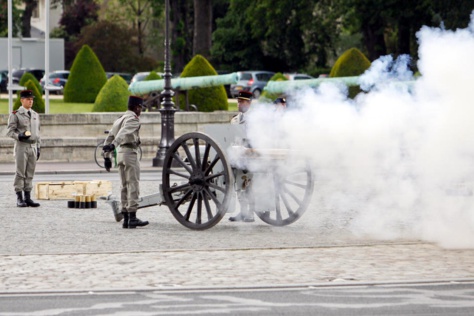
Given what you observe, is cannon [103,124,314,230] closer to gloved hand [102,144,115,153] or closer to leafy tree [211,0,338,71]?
gloved hand [102,144,115,153]

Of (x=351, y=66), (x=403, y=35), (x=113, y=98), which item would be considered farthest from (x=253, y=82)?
(x=113, y=98)

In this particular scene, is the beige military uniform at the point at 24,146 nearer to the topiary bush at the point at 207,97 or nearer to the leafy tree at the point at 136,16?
the topiary bush at the point at 207,97

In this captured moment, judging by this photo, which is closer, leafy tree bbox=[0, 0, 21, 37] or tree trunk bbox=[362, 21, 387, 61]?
tree trunk bbox=[362, 21, 387, 61]

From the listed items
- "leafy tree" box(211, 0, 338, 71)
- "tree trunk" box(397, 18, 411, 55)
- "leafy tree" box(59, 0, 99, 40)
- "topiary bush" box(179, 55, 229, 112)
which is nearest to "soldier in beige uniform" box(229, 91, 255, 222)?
"topiary bush" box(179, 55, 229, 112)

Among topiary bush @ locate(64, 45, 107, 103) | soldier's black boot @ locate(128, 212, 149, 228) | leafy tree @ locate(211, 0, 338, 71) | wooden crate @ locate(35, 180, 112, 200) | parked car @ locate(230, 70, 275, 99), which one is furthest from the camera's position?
leafy tree @ locate(211, 0, 338, 71)

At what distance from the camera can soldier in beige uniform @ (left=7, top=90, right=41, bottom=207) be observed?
1841 centimetres

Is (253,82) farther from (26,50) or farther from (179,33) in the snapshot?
(26,50)

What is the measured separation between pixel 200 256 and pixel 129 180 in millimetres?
2837

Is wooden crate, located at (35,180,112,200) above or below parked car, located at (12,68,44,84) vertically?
below

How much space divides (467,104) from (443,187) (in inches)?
40.8

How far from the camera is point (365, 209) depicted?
16.8m

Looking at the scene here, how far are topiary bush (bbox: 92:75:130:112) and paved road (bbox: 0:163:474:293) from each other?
18.2 m

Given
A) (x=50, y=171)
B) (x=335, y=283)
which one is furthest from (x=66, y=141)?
(x=335, y=283)

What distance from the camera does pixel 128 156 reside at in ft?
50.8
